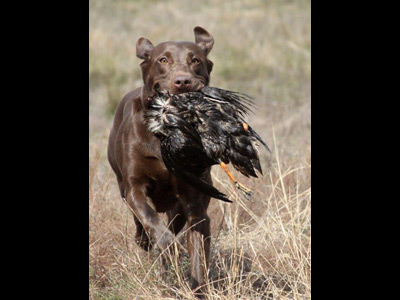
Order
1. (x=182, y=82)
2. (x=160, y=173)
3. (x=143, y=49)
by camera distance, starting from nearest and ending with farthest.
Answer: (x=182, y=82) < (x=160, y=173) < (x=143, y=49)

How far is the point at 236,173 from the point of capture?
6.33 meters

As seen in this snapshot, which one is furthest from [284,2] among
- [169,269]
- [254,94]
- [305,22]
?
[169,269]

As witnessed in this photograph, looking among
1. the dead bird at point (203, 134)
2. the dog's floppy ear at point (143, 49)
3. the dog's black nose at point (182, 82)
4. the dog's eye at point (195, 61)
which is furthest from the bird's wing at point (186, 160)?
the dog's floppy ear at point (143, 49)

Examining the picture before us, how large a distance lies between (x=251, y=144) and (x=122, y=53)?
10218 mm

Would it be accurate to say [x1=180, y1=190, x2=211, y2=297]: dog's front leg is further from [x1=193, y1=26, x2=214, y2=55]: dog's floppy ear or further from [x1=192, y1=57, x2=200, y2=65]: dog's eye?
[x1=193, y1=26, x2=214, y2=55]: dog's floppy ear

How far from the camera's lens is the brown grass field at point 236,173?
4.73 meters

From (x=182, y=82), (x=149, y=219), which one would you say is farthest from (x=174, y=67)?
(x=149, y=219)

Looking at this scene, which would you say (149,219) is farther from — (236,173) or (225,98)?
(236,173)

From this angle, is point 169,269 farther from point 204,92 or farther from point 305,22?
point 305,22

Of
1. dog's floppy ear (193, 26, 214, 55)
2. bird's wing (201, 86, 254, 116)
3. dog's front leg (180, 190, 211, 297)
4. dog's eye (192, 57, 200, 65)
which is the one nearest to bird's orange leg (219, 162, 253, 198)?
bird's wing (201, 86, 254, 116)

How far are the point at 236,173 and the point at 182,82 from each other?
204cm
